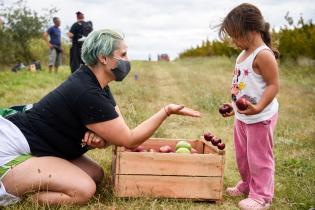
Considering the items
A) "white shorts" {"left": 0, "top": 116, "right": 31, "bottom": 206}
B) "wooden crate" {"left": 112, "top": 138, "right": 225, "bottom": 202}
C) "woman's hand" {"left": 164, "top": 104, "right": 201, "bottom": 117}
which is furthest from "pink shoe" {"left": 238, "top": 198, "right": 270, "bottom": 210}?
"white shorts" {"left": 0, "top": 116, "right": 31, "bottom": 206}

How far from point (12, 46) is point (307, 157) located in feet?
79.0

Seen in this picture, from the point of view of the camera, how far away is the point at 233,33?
3969 millimetres

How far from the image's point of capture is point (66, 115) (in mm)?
3811

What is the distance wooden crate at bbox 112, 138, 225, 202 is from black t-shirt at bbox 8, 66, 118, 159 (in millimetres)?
366

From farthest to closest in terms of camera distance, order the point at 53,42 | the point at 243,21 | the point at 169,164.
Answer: the point at 53,42 → the point at 169,164 → the point at 243,21

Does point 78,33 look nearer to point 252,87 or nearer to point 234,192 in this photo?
point 234,192

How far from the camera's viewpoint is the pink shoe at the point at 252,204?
3.96 meters

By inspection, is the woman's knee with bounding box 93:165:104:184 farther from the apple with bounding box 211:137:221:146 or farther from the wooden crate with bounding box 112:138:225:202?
the apple with bounding box 211:137:221:146

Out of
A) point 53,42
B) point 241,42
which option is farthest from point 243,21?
point 53,42

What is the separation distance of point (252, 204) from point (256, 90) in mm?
904

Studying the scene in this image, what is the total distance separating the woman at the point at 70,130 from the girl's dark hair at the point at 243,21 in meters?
0.78

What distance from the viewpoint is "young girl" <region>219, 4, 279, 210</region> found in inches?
151

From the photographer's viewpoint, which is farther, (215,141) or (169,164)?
(215,141)

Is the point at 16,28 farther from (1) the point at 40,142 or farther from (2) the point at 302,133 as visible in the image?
(1) the point at 40,142
